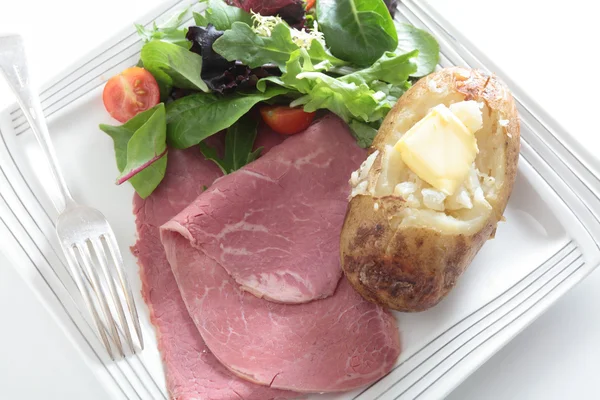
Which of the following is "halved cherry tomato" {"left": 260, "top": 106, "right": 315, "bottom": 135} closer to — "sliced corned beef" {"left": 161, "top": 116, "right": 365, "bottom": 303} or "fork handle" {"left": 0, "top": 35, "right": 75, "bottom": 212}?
"sliced corned beef" {"left": 161, "top": 116, "right": 365, "bottom": 303}

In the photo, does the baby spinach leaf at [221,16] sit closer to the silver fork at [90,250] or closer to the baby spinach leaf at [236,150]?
the baby spinach leaf at [236,150]

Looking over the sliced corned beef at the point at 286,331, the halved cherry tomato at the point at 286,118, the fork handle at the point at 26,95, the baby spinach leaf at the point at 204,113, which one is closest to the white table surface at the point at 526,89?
the fork handle at the point at 26,95

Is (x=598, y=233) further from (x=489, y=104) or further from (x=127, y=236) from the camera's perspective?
(x=127, y=236)

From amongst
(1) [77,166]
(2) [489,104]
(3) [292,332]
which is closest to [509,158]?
(2) [489,104]

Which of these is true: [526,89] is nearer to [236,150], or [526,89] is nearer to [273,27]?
[273,27]

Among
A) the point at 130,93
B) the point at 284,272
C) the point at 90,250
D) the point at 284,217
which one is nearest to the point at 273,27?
the point at 130,93
